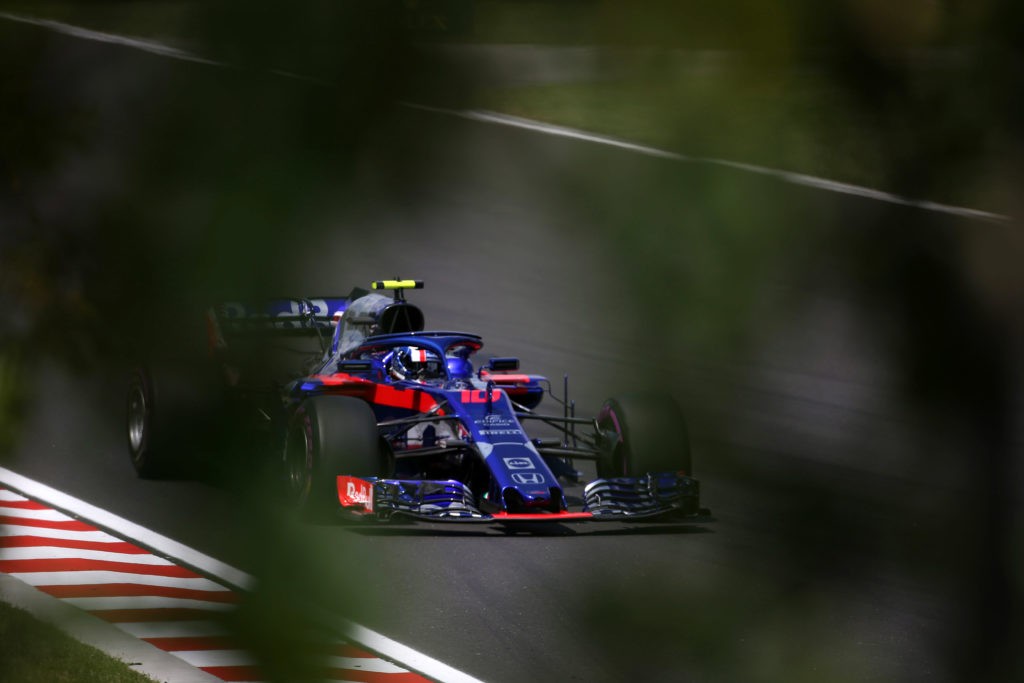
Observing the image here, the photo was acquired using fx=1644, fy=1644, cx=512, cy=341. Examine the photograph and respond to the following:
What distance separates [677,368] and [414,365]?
697 cm

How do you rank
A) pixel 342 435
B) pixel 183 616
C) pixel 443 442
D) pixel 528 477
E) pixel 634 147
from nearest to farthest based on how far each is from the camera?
pixel 634 147, pixel 183 616, pixel 342 435, pixel 528 477, pixel 443 442

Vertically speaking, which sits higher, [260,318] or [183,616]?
[260,318]

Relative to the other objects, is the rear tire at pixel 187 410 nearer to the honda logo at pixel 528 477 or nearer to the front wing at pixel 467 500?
the front wing at pixel 467 500

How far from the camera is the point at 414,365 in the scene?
774 centimetres

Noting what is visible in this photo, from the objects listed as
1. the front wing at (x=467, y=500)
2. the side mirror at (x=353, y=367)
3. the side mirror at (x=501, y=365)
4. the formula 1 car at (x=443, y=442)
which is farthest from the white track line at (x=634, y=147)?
the side mirror at (x=353, y=367)

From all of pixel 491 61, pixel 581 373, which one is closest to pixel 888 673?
pixel 581 373

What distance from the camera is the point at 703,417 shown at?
0.79 metres

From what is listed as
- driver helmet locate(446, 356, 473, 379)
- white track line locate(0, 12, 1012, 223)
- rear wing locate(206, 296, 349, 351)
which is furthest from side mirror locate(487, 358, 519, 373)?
white track line locate(0, 12, 1012, 223)

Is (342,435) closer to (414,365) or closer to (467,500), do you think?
(467,500)

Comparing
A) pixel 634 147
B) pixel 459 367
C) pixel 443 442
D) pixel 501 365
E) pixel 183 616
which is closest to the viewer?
pixel 634 147

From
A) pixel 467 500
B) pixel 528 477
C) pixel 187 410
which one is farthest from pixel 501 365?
pixel 187 410

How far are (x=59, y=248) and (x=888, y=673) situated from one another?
1.88ft

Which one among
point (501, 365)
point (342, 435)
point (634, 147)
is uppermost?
point (501, 365)

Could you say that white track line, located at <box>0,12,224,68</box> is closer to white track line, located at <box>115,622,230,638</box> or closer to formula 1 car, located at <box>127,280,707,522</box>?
white track line, located at <box>115,622,230,638</box>
